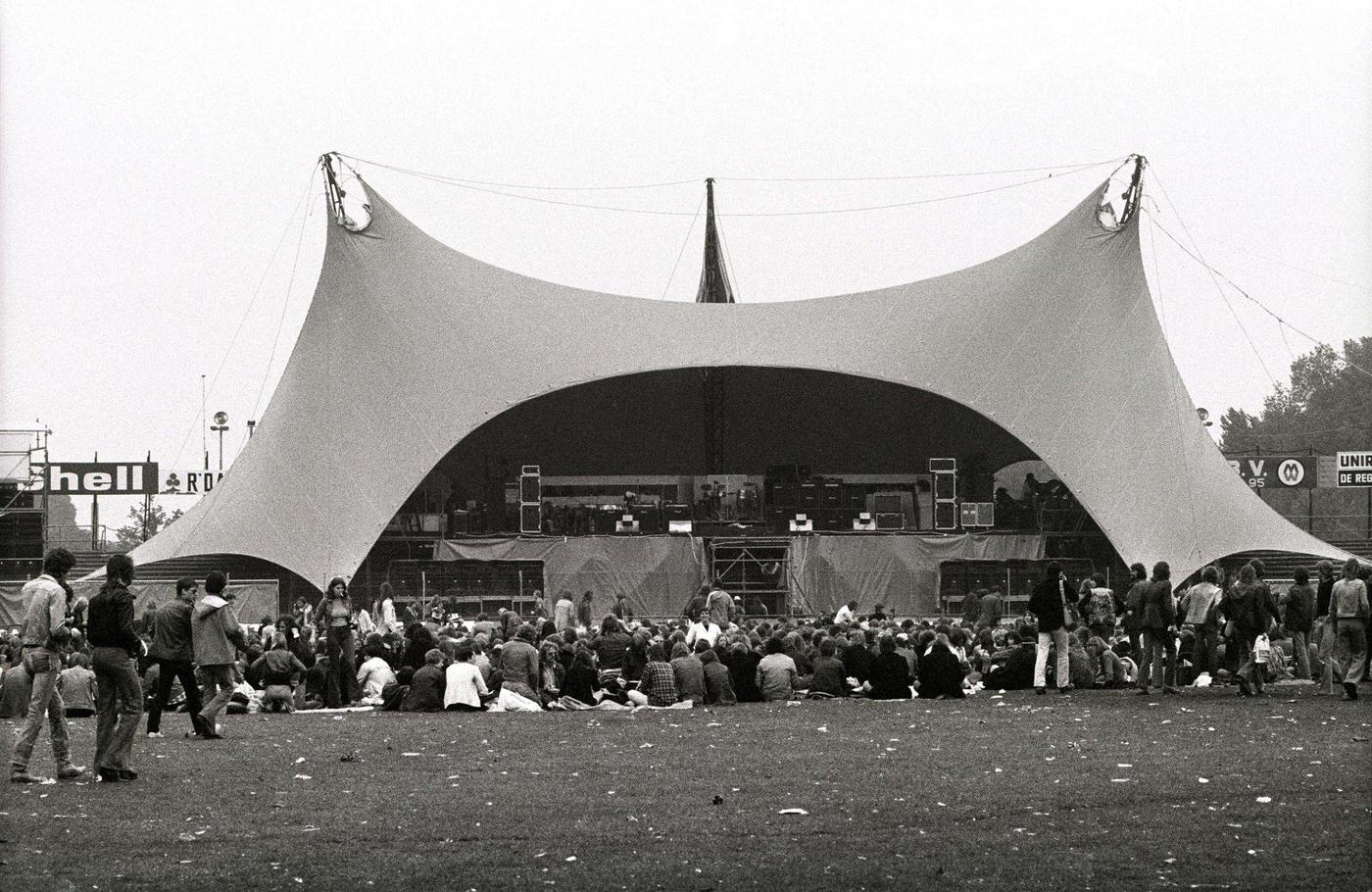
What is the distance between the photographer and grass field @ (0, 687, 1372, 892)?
6.86 m

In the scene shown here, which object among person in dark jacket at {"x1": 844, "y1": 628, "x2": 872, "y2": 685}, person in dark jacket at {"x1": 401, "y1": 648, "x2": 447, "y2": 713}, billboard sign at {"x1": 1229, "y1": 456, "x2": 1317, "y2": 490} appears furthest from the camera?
billboard sign at {"x1": 1229, "y1": 456, "x2": 1317, "y2": 490}

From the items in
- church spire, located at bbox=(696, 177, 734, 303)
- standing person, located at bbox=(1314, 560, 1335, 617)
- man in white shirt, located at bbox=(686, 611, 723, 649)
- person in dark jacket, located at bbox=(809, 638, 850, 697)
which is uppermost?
church spire, located at bbox=(696, 177, 734, 303)

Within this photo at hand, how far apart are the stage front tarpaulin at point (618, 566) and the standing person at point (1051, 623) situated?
1490 cm

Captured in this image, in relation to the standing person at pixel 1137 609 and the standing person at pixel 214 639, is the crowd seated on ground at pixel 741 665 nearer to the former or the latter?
the standing person at pixel 1137 609

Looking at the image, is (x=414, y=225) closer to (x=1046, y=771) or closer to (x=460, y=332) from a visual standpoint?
(x=460, y=332)

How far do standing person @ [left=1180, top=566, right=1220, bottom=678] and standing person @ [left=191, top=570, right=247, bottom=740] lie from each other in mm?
7812

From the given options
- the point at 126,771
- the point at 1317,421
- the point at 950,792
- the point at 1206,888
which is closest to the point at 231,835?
the point at 126,771

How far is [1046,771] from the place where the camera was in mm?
9695

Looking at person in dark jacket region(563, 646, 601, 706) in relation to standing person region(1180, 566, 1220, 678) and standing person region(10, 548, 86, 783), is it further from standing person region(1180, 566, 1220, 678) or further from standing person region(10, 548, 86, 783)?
standing person region(10, 548, 86, 783)

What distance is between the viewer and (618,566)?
3056cm

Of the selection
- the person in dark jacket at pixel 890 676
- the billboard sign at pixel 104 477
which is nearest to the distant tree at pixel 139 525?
the billboard sign at pixel 104 477

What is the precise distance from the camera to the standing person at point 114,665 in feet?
31.9

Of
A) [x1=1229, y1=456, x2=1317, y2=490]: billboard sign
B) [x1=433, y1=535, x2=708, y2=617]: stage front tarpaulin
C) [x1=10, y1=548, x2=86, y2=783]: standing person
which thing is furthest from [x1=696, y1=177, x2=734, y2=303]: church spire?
[x1=10, y1=548, x2=86, y2=783]: standing person

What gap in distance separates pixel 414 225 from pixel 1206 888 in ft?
83.4
